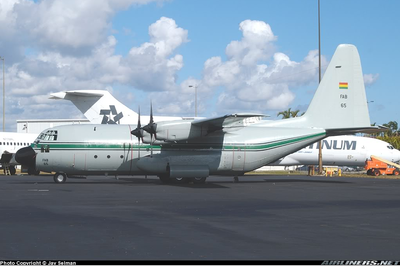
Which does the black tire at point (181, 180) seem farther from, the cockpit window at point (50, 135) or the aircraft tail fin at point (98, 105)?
the aircraft tail fin at point (98, 105)

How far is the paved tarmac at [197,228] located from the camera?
29.6 ft

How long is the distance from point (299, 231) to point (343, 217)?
3448mm

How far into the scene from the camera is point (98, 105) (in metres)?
46.7

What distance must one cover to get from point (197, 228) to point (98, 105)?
35989mm

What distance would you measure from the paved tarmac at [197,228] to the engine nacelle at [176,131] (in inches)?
318

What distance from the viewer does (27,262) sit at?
26.0ft

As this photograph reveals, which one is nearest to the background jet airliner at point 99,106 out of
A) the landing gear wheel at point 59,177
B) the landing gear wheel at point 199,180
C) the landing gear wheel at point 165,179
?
the landing gear wheel at point 199,180

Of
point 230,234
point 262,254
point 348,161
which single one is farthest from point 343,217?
point 348,161

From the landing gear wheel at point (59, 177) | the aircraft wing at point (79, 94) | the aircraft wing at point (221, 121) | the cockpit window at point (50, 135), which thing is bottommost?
the landing gear wheel at point (59, 177)

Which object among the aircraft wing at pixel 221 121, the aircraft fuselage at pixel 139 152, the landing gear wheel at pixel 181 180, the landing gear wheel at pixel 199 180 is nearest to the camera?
the aircraft wing at pixel 221 121

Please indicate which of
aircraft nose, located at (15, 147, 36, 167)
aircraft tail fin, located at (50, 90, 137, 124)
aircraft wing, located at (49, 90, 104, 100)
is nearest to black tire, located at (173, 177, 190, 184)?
aircraft nose, located at (15, 147, 36, 167)

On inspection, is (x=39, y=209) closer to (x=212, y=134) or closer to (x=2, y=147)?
(x=212, y=134)

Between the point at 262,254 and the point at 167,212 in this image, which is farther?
the point at 167,212

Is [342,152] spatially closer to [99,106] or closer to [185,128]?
[99,106]
